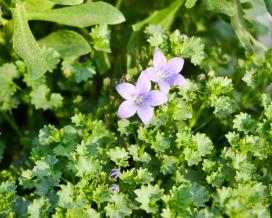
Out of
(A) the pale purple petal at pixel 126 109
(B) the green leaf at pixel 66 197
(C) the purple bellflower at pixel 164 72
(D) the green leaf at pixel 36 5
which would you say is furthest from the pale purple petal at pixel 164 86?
(D) the green leaf at pixel 36 5

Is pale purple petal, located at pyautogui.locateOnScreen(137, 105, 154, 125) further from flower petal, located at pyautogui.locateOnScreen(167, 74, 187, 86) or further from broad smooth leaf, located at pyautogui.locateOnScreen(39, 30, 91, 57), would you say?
broad smooth leaf, located at pyautogui.locateOnScreen(39, 30, 91, 57)

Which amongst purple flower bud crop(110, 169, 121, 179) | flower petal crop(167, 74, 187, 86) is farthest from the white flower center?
purple flower bud crop(110, 169, 121, 179)

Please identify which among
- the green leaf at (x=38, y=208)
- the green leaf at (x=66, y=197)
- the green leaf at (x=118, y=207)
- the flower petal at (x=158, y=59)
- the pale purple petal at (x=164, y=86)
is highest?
the flower petal at (x=158, y=59)

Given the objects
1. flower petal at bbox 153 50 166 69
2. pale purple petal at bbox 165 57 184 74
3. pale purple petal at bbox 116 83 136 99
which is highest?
flower petal at bbox 153 50 166 69

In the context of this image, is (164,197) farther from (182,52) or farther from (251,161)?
(182,52)

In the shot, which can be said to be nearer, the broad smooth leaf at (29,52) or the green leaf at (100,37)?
the broad smooth leaf at (29,52)

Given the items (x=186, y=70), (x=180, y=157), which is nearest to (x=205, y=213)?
(x=180, y=157)

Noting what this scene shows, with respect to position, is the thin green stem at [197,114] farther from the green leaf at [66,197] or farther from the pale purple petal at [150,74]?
the green leaf at [66,197]
